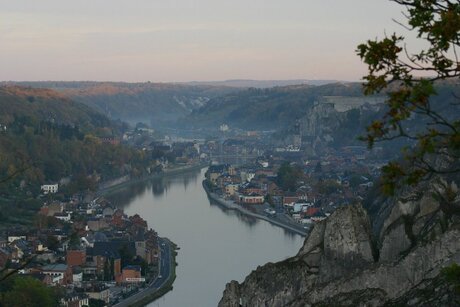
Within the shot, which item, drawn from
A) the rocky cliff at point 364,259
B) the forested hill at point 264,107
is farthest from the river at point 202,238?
the forested hill at point 264,107

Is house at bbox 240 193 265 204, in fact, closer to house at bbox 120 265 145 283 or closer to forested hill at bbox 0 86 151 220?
forested hill at bbox 0 86 151 220

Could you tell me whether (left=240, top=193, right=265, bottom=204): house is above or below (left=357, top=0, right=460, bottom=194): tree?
below

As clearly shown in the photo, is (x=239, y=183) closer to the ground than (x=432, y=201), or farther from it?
closer to the ground

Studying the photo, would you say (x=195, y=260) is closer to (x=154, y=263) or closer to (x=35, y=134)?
(x=154, y=263)

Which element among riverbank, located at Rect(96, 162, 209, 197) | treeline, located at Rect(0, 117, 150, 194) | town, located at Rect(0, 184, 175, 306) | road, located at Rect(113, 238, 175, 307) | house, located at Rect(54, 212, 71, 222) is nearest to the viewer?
road, located at Rect(113, 238, 175, 307)

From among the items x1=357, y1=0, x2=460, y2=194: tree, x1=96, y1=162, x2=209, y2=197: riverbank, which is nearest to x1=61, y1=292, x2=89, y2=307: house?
x1=357, y1=0, x2=460, y2=194: tree

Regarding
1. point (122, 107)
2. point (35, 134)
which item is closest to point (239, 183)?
point (35, 134)

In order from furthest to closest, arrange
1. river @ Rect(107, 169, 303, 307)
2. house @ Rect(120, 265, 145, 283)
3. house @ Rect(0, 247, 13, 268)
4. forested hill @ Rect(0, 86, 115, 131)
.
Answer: forested hill @ Rect(0, 86, 115, 131), house @ Rect(0, 247, 13, 268), house @ Rect(120, 265, 145, 283), river @ Rect(107, 169, 303, 307)
